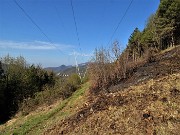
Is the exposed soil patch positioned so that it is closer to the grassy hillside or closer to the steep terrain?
the steep terrain

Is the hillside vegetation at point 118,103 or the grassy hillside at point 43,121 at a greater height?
the hillside vegetation at point 118,103

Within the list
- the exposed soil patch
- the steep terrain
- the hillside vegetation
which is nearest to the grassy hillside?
the hillside vegetation

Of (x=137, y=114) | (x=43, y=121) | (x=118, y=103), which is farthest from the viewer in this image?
(x=43, y=121)

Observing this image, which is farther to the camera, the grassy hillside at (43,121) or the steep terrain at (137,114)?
the grassy hillside at (43,121)

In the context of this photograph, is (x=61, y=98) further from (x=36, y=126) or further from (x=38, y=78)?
(x=38, y=78)

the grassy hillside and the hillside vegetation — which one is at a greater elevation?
the hillside vegetation

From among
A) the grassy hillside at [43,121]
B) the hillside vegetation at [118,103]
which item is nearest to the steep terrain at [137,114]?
the hillside vegetation at [118,103]

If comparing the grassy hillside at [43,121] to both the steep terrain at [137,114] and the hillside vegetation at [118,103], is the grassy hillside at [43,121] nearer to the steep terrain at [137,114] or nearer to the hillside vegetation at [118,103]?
the hillside vegetation at [118,103]

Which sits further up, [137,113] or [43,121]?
[137,113]

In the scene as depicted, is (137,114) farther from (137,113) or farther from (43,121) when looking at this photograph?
(43,121)

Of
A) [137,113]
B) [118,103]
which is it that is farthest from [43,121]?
[137,113]

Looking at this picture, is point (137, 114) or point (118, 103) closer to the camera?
point (137, 114)

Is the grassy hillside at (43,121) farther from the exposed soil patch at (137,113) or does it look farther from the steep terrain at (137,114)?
the exposed soil patch at (137,113)

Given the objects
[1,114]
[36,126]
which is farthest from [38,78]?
[36,126]
